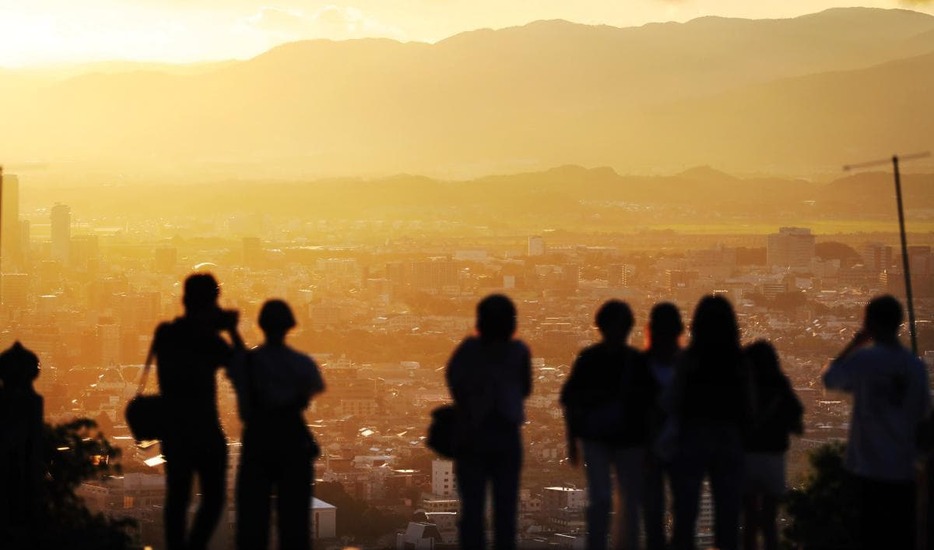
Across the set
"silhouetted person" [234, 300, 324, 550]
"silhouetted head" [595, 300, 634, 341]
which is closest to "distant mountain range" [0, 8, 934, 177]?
"silhouetted head" [595, 300, 634, 341]

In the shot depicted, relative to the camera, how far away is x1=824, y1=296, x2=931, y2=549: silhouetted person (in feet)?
26.3

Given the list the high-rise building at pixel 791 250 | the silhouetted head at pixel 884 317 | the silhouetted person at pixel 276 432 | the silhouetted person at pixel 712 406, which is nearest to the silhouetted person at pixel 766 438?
the silhouetted person at pixel 712 406

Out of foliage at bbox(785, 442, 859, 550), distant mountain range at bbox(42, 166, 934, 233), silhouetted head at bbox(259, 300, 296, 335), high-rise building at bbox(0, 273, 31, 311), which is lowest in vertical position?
foliage at bbox(785, 442, 859, 550)

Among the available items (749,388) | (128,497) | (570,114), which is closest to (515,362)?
(749,388)

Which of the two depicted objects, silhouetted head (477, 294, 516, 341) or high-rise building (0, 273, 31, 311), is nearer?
silhouetted head (477, 294, 516, 341)

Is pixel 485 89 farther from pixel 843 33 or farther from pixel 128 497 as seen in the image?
pixel 128 497

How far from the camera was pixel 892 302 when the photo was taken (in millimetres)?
8039

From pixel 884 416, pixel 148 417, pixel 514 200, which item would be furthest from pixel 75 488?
pixel 514 200

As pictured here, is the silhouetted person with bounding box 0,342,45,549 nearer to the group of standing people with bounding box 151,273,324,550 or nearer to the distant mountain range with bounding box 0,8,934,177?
the group of standing people with bounding box 151,273,324,550

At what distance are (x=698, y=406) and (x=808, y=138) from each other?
79.3 meters

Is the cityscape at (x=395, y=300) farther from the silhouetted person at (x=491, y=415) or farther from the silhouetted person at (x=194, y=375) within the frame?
the silhouetted person at (x=491, y=415)

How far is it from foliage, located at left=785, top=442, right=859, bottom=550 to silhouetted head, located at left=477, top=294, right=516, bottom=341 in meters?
4.44

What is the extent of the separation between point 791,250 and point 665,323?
53891mm

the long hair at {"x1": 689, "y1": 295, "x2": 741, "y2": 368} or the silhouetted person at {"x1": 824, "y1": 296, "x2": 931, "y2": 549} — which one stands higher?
the long hair at {"x1": 689, "y1": 295, "x2": 741, "y2": 368}
